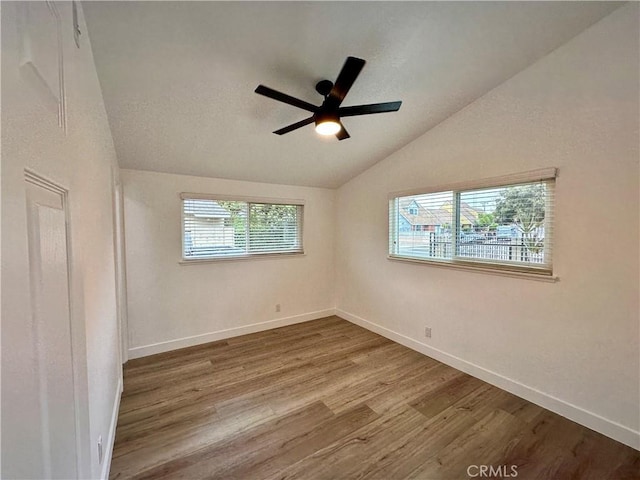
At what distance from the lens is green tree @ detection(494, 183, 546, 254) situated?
2428mm

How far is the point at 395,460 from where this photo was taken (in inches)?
73.0

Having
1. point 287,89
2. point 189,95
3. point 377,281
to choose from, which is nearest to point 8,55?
point 189,95

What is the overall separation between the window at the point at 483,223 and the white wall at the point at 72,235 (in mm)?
3027

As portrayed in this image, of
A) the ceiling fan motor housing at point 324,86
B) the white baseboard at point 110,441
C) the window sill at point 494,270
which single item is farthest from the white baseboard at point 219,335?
the ceiling fan motor housing at point 324,86

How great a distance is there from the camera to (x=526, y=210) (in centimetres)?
252

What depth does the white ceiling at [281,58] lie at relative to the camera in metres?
1.67

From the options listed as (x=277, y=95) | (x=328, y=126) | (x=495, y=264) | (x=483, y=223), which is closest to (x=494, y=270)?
(x=495, y=264)

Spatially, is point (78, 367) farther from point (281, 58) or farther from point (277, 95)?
point (281, 58)

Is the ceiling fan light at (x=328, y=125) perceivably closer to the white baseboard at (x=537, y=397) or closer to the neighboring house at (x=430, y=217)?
the neighboring house at (x=430, y=217)

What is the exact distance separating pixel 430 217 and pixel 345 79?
6.84ft

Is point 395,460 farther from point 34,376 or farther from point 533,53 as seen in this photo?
point 533,53

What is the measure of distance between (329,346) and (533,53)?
3518 millimetres

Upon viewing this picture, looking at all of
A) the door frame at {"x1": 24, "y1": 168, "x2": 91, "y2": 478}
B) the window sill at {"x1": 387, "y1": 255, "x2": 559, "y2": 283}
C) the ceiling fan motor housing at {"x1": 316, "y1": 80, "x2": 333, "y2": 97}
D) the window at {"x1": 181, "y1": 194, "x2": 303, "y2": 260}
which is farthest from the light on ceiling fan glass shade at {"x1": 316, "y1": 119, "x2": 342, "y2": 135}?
the window at {"x1": 181, "y1": 194, "x2": 303, "y2": 260}

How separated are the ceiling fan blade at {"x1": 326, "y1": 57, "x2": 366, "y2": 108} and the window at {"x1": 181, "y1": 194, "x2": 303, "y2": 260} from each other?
7.29 feet
